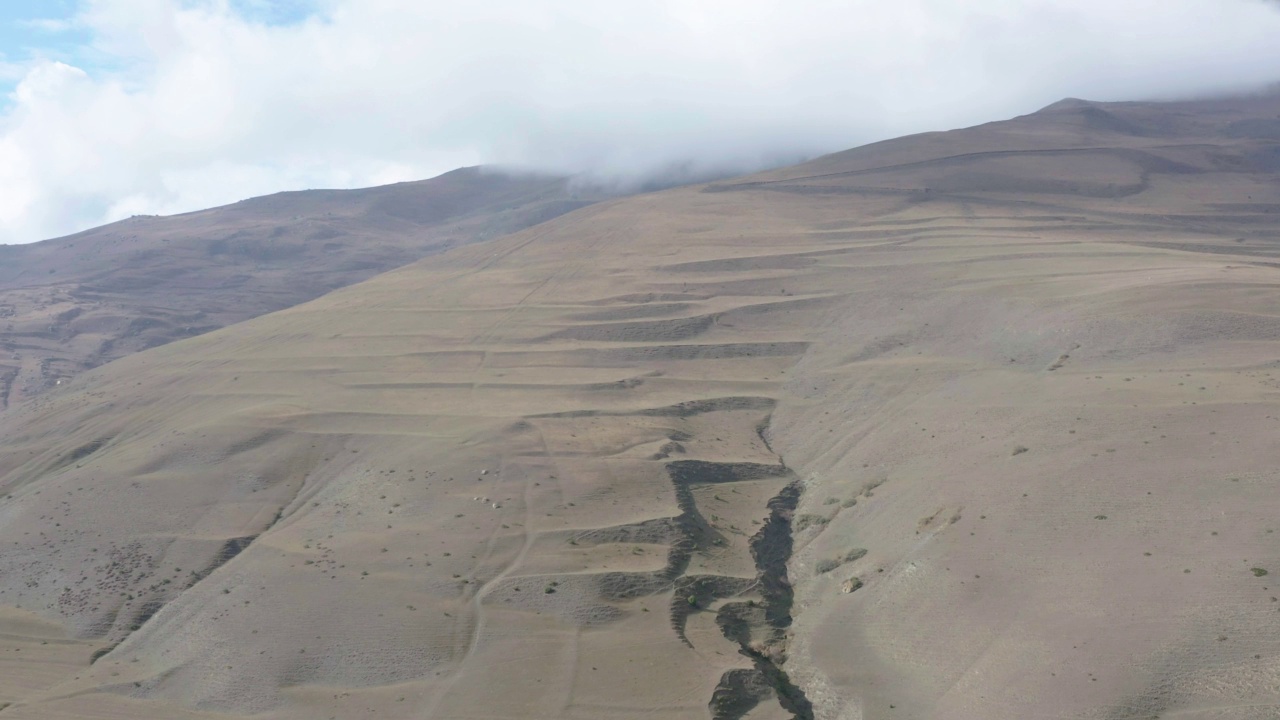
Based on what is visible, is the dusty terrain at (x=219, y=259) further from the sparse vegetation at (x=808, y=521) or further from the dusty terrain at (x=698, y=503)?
the sparse vegetation at (x=808, y=521)

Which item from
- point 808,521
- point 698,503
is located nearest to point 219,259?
point 698,503

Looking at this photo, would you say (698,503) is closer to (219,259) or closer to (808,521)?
(808,521)

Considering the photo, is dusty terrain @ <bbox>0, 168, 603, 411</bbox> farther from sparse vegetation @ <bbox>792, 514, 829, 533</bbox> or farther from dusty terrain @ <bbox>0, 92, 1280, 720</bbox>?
sparse vegetation @ <bbox>792, 514, 829, 533</bbox>

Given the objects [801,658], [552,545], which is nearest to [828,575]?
[801,658]

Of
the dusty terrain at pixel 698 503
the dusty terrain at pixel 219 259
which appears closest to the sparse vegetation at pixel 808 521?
the dusty terrain at pixel 698 503

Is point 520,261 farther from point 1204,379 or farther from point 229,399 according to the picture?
point 1204,379

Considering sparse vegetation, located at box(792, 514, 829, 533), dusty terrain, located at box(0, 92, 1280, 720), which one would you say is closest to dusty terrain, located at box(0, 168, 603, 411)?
dusty terrain, located at box(0, 92, 1280, 720)

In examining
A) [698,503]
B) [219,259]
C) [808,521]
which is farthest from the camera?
[219,259]
